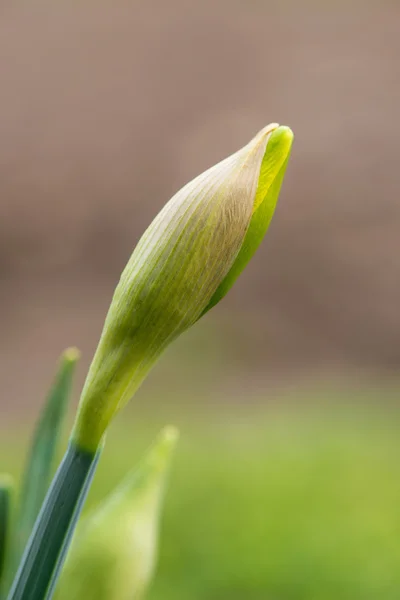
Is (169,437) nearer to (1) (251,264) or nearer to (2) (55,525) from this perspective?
(2) (55,525)

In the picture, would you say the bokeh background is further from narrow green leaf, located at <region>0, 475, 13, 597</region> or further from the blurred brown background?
narrow green leaf, located at <region>0, 475, 13, 597</region>

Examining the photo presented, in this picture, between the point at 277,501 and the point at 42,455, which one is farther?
the point at 277,501

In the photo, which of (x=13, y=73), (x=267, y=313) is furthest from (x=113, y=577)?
(x=13, y=73)

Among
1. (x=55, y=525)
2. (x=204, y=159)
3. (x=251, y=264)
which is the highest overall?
(x=204, y=159)

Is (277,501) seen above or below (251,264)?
below

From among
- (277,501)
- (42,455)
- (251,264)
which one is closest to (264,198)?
(42,455)

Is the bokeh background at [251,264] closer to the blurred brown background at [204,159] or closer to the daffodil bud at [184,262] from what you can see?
the blurred brown background at [204,159]

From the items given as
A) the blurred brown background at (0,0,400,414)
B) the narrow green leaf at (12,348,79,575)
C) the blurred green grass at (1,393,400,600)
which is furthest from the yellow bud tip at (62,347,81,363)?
the blurred brown background at (0,0,400,414)

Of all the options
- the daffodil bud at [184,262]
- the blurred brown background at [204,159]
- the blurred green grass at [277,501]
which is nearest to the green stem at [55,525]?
the daffodil bud at [184,262]

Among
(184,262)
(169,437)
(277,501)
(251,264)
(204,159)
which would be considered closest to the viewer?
(184,262)
